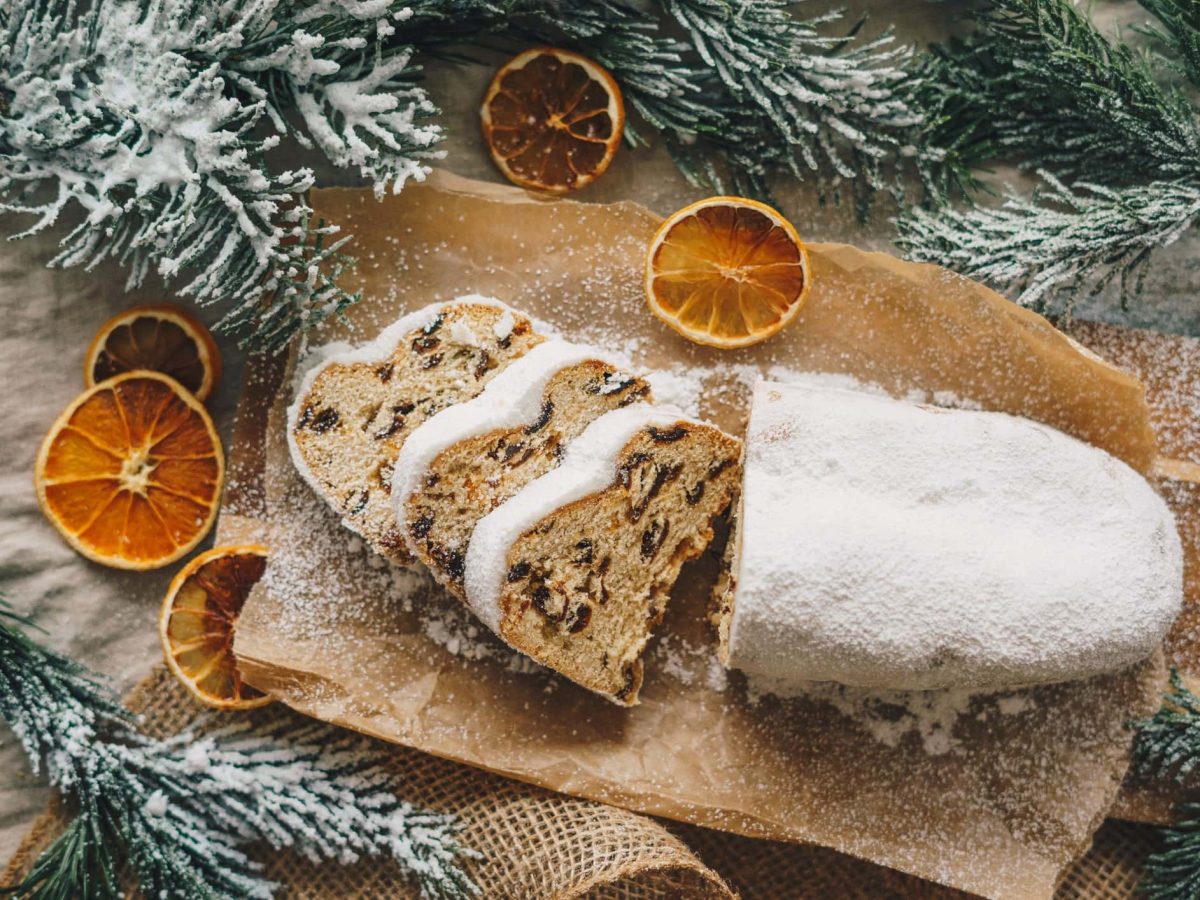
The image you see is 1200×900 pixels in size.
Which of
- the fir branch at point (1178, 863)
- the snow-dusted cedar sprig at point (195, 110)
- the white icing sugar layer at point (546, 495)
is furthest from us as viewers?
the fir branch at point (1178, 863)

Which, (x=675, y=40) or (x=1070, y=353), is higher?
(x=675, y=40)

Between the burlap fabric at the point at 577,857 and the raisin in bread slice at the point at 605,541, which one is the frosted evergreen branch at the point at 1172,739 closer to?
the burlap fabric at the point at 577,857

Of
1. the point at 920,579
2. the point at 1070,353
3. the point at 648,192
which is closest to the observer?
the point at 920,579

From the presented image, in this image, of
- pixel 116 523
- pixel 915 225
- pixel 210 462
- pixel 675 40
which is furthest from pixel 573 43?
pixel 116 523

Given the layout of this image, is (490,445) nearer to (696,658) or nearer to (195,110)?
(696,658)

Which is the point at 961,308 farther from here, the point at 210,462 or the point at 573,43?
the point at 210,462

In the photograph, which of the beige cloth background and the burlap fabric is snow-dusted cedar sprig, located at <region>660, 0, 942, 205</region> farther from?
the burlap fabric

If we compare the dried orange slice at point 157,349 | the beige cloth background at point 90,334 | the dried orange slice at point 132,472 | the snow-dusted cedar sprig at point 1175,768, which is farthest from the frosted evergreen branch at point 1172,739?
the dried orange slice at point 157,349
